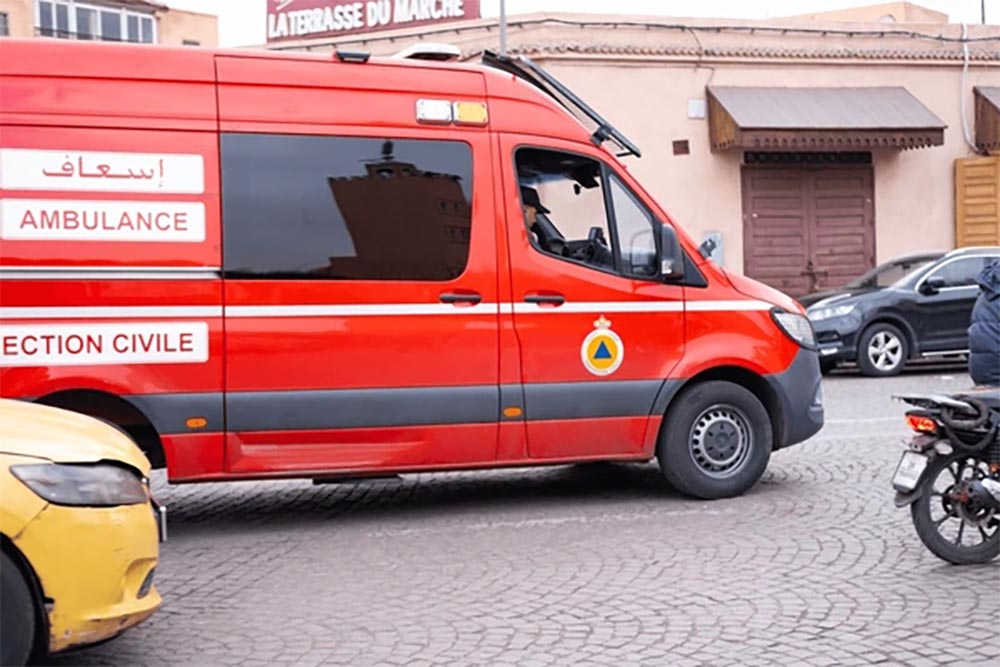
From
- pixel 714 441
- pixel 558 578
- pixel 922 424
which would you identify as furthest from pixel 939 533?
pixel 714 441

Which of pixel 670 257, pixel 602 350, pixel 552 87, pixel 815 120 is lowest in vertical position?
pixel 602 350

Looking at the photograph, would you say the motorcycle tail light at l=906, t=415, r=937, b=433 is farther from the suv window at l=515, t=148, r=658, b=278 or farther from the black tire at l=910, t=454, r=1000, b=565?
the suv window at l=515, t=148, r=658, b=278

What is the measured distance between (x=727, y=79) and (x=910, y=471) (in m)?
17.4

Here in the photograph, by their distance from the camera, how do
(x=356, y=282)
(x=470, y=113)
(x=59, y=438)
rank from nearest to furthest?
(x=59, y=438) → (x=356, y=282) → (x=470, y=113)

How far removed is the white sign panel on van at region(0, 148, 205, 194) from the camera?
6875 millimetres

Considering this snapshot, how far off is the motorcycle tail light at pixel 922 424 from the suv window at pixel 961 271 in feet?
35.9

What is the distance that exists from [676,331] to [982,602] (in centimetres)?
283

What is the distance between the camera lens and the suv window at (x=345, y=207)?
7324 millimetres

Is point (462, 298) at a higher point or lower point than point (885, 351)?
higher

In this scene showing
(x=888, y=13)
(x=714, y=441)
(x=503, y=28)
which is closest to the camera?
(x=714, y=441)

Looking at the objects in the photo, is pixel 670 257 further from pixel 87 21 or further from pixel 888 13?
pixel 87 21

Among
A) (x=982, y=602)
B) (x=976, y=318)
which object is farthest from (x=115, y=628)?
(x=976, y=318)

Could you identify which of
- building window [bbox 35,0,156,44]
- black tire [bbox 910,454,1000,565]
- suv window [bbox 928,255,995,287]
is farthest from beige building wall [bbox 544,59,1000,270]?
building window [bbox 35,0,156,44]

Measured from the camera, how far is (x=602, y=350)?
798cm
